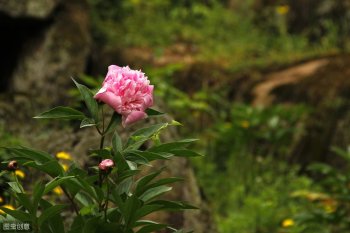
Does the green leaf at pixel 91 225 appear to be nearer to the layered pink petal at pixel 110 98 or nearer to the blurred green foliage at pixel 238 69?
the layered pink petal at pixel 110 98

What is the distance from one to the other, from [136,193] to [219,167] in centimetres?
491

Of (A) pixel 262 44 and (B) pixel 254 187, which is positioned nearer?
(B) pixel 254 187

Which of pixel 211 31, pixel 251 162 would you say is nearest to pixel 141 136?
pixel 251 162

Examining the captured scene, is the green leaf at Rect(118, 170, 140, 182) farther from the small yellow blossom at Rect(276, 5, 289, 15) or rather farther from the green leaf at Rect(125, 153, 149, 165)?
the small yellow blossom at Rect(276, 5, 289, 15)

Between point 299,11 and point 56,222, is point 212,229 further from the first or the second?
point 299,11

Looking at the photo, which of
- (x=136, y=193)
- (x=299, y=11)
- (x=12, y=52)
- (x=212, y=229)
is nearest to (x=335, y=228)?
(x=212, y=229)

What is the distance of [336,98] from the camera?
7.54m

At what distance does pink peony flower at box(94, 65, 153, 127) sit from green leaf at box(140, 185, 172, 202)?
0.27m

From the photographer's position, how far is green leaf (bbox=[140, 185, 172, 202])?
97.9 inches

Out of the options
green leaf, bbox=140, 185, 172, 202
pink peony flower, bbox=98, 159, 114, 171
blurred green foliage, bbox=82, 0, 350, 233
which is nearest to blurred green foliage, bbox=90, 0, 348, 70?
blurred green foliage, bbox=82, 0, 350, 233

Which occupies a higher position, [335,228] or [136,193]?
[136,193]

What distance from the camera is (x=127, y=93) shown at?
2.34m

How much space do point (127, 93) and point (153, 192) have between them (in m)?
0.37

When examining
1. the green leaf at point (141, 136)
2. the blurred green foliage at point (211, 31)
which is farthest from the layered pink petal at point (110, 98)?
the blurred green foliage at point (211, 31)
